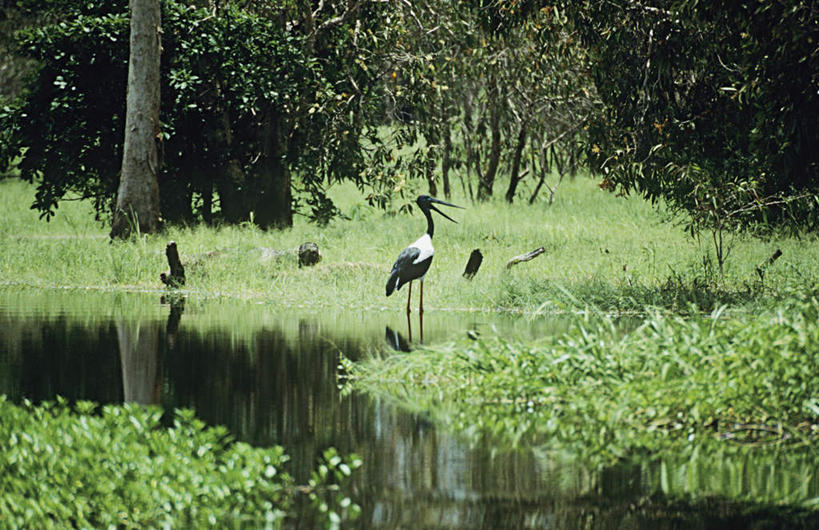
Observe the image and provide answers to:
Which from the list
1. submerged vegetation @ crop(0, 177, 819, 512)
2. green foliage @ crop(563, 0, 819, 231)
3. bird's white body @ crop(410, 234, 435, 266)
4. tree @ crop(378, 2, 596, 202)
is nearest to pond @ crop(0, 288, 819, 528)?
submerged vegetation @ crop(0, 177, 819, 512)

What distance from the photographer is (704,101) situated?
16.2 m

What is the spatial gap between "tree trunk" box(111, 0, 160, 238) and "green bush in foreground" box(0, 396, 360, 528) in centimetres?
1569

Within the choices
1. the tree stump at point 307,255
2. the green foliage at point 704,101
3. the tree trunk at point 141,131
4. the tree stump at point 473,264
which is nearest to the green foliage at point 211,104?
the tree trunk at point 141,131

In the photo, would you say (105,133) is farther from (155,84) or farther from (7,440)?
(7,440)

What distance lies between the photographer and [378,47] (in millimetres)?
24812

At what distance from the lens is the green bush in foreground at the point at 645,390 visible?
7570mm

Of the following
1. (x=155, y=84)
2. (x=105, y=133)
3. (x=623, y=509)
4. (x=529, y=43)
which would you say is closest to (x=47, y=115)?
(x=105, y=133)

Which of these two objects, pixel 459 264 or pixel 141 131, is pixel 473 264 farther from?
pixel 141 131

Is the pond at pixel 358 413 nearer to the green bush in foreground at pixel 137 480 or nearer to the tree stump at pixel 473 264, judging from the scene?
the green bush in foreground at pixel 137 480

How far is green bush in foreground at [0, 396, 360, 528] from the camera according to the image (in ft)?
18.2

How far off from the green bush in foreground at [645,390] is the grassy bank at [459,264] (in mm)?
3021

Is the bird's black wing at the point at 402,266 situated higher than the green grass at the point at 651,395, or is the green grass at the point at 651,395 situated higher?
the bird's black wing at the point at 402,266

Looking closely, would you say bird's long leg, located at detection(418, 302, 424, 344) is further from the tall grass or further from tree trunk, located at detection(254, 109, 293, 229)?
tree trunk, located at detection(254, 109, 293, 229)

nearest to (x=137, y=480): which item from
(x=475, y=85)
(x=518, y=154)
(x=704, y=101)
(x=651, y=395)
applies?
(x=651, y=395)
